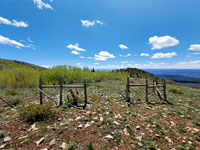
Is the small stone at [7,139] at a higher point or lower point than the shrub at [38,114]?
lower

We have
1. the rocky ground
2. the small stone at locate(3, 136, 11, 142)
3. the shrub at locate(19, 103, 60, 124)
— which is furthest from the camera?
the shrub at locate(19, 103, 60, 124)

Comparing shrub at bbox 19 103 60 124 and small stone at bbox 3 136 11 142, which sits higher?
shrub at bbox 19 103 60 124

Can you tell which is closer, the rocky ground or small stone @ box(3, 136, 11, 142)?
the rocky ground

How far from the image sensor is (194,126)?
5.61 meters

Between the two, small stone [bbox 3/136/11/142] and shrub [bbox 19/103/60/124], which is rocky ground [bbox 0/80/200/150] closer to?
small stone [bbox 3/136/11/142]

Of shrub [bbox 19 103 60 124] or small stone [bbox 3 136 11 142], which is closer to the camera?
small stone [bbox 3 136 11 142]

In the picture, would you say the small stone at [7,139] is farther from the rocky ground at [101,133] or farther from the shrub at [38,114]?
the shrub at [38,114]

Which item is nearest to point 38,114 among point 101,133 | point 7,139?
point 7,139

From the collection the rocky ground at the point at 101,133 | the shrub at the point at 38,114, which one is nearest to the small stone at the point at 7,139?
the rocky ground at the point at 101,133

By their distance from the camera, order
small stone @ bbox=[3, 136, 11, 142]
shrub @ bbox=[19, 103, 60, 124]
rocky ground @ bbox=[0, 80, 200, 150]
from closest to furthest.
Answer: rocky ground @ bbox=[0, 80, 200, 150]
small stone @ bbox=[3, 136, 11, 142]
shrub @ bbox=[19, 103, 60, 124]

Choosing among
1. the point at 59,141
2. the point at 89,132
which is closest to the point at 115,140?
the point at 89,132

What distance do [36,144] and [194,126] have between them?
30.8 feet

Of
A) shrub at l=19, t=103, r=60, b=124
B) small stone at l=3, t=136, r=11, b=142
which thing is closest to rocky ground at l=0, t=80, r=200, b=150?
small stone at l=3, t=136, r=11, b=142

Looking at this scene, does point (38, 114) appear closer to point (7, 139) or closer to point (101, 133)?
point (7, 139)
